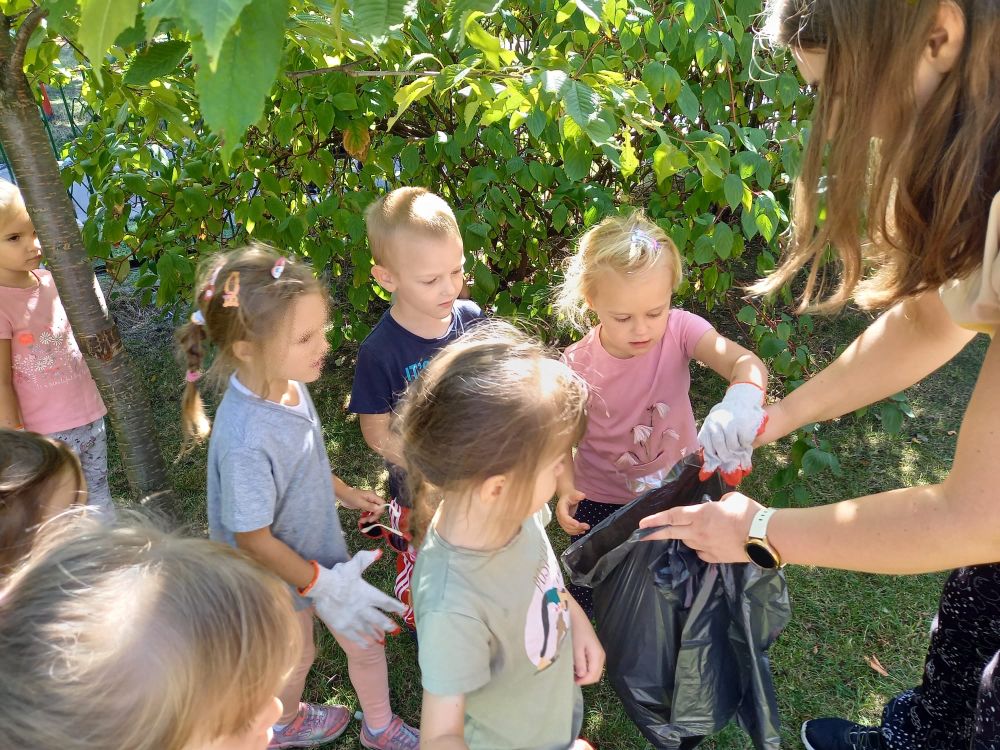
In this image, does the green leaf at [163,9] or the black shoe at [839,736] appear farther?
the black shoe at [839,736]

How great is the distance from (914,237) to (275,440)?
129 cm

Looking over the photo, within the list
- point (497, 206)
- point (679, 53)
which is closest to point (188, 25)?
point (679, 53)

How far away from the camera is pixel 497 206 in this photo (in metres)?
2.69

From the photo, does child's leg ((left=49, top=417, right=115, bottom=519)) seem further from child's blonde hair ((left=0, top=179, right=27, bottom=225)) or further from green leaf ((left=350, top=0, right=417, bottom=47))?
green leaf ((left=350, top=0, right=417, bottom=47))

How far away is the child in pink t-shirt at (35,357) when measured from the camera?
2.17 meters

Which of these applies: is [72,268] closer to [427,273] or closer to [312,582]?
[427,273]

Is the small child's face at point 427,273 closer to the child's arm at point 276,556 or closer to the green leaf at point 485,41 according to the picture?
the green leaf at point 485,41

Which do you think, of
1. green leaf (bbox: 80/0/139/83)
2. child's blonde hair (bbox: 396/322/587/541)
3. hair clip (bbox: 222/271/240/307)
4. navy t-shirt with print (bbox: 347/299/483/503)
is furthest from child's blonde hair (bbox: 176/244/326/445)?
green leaf (bbox: 80/0/139/83)

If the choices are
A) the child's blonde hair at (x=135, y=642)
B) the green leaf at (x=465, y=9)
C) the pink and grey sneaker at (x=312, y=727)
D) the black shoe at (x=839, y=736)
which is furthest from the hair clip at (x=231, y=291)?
the black shoe at (x=839, y=736)

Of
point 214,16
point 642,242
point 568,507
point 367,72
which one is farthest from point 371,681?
point 214,16

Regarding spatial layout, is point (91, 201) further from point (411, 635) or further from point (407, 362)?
point (411, 635)

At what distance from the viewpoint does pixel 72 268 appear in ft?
6.04

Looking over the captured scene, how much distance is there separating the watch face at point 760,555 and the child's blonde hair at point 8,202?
2086 mm

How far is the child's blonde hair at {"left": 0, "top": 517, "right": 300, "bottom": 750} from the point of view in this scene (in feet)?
2.64
